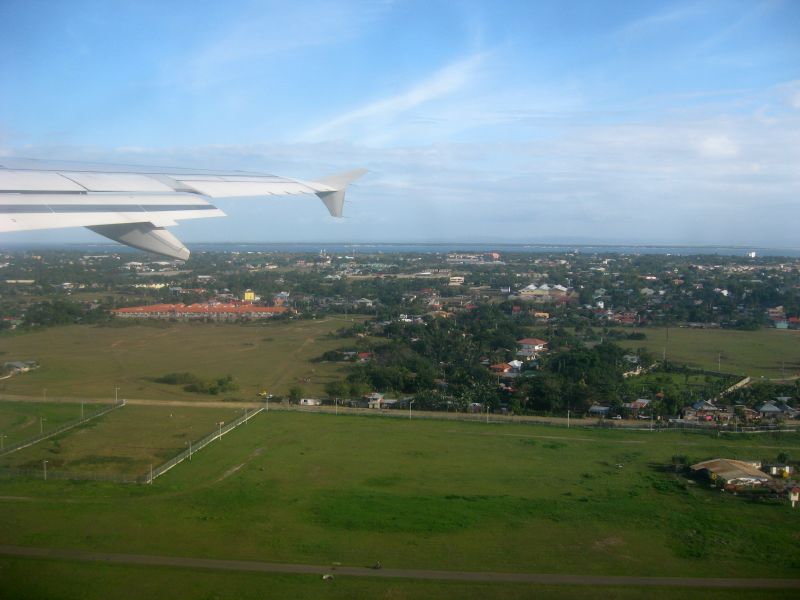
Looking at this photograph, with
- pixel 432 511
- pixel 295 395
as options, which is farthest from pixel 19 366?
pixel 432 511

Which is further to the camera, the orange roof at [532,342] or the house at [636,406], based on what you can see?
the orange roof at [532,342]

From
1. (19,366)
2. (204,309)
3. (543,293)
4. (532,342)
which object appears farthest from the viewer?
(543,293)

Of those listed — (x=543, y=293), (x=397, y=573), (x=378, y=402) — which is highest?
(x=543, y=293)

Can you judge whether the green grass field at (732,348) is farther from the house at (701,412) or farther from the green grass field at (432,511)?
the green grass field at (432,511)

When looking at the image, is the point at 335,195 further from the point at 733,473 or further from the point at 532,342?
the point at 532,342

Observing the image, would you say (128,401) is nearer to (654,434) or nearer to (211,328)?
(211,328)

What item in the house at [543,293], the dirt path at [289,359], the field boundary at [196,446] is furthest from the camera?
the house at [543,293]

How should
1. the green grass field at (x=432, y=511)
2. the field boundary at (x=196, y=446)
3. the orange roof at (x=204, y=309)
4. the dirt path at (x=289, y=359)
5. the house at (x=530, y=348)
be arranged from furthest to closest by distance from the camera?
the orange roof at (x=204, y=309), the house at (x=530, y=348), the dirt path at (x=289, y=359), the field boundary at (x=196, y=446), the green grass field at (x=432, y=511)

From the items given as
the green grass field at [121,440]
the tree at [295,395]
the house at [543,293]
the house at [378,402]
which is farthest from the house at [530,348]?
the house at [543,293]

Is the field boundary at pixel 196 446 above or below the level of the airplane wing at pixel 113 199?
below
